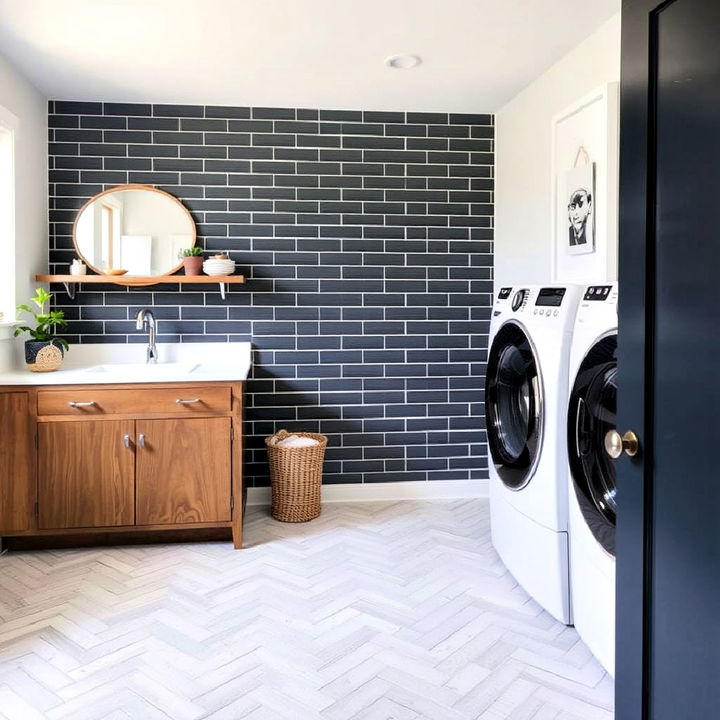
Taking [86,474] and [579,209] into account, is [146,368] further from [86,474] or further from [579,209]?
[579,209]

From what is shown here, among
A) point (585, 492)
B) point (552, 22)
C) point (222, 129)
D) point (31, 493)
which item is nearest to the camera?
point (585, 492)

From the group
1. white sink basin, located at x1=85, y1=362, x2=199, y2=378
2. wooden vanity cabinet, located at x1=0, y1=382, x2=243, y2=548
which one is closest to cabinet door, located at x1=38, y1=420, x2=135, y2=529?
wooden vanity cabinet, located at x1=0, y1=382, x2=243, y2=548

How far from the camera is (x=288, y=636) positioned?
7.61 feet

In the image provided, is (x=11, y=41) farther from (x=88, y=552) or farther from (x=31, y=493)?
(x=88, y=552)

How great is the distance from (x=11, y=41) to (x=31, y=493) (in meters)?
1.96

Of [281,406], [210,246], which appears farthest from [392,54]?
[281,406]

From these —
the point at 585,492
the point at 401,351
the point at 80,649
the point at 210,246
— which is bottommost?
the point at 80,649

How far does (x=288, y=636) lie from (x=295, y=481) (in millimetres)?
1221

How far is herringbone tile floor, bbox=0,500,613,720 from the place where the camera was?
1.93 metres

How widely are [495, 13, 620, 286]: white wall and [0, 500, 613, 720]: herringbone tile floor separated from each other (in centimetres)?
149

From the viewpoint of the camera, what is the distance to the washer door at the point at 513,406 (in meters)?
2.51

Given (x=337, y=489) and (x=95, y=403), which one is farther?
(x=337, y=489)

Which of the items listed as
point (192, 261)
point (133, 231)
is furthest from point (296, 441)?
point (133, 231)

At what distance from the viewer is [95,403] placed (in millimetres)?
2994
